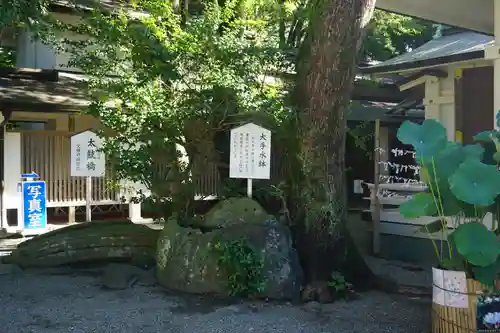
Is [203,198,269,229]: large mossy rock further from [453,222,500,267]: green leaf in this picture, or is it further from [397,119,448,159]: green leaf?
[453,222,500,267]: green leaf

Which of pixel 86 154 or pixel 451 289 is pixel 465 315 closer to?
pixel 451 289

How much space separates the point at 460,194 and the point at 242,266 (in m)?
2.78

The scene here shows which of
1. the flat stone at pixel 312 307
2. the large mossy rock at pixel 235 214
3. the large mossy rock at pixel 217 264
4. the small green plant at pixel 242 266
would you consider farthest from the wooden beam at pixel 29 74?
the flat stone at pixel 312 307

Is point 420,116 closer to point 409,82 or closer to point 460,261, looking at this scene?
point 409,82

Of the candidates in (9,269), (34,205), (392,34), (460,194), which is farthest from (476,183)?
(392,34)

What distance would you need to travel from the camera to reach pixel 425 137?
199 inches

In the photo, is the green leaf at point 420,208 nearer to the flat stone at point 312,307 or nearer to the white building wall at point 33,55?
the flat stone at point 312,307

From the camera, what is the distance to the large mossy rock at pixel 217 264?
666 centimetres

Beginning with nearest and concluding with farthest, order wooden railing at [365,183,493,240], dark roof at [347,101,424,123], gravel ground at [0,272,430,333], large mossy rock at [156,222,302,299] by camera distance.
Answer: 1. gravel ground at [0,272,430,333]
2. large mossy rock at [156,222,302,299]
3. wooden railing at [365,183,493,240]
4. dark roof at [347,101,424,123]

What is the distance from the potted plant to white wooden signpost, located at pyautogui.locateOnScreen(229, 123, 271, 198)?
95.6 inches

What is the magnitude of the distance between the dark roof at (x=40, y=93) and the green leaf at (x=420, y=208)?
7579 millimetres

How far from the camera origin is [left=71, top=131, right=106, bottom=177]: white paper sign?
8672 mm

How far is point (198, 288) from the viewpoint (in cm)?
691

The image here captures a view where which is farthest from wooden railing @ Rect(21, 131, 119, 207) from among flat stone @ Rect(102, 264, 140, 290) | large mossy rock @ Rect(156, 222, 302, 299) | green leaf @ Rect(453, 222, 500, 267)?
green leaf @ Rect(453, 222, 500, 267)
